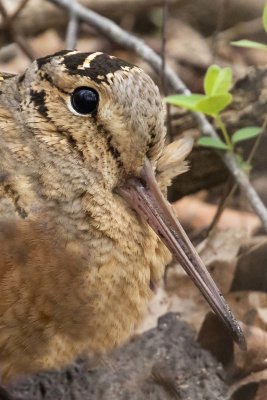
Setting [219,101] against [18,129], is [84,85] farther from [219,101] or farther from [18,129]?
[219,101]

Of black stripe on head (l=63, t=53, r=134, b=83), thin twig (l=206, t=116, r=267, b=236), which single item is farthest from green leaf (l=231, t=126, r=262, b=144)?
black stripe on head (l=63, t=53, r=134, b=83)

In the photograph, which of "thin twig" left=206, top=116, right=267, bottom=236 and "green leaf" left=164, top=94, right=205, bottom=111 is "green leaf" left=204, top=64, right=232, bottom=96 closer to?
"green leaf" left=164, top=94, right=205, bottom=111

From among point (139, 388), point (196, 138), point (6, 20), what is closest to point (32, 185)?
point (139, 388)

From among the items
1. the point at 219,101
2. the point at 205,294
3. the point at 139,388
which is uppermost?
the point at 219,101

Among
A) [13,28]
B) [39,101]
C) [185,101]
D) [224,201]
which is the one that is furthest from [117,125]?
[13,28]

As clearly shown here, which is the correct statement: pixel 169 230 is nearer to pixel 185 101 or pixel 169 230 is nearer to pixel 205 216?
pixel 185 101
